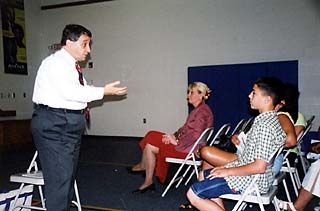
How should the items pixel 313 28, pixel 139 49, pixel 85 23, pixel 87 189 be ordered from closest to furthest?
pixel 87 189 → pixel 313 28 → pixel 139 49 → pixel 85 23

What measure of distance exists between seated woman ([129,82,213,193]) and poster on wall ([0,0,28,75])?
5653 mm

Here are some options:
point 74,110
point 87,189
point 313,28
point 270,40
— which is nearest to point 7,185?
point 87,189

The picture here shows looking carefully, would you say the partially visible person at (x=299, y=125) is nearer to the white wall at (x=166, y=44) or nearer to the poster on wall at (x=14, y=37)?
the white wall at (x=166, y=44)

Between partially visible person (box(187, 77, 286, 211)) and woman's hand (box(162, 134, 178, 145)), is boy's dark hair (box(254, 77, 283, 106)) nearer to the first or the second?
partially visible person (box(187, 77, 286, 211))

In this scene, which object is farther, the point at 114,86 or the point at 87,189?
→ the point at 87,189

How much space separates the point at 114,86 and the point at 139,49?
613cm

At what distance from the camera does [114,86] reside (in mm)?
2146

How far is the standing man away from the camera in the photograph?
2.08m

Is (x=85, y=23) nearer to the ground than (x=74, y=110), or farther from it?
farther from it

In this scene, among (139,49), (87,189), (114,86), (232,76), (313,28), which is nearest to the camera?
(114,86)

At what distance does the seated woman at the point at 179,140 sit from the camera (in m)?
3.71

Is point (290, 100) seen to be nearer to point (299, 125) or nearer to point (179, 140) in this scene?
point (299, 125)

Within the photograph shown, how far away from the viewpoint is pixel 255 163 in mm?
2104

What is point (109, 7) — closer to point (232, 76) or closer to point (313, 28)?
point (232, 76)
